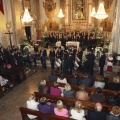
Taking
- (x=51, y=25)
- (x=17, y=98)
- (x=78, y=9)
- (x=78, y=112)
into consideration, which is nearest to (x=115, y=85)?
(x=78, y=112)

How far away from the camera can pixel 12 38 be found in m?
14.1

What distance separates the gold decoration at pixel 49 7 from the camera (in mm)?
18766

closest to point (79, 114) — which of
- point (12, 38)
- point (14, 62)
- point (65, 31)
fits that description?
point (14, 62)

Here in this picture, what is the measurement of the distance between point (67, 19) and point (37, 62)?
834cm

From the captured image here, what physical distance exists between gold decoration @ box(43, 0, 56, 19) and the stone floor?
10834mm

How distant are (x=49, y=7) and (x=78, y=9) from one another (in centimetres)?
338

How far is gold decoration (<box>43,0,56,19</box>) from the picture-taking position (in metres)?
18.8

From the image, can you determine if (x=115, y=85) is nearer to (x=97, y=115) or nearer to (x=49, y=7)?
(x=97, y=115)

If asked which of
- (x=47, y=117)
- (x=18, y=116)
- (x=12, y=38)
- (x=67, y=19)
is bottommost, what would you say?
(x=18, y=116)

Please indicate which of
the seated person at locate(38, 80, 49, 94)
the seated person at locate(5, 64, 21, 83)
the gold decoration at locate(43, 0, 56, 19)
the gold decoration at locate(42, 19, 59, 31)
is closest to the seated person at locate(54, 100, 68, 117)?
the seated person at locate(38, 80, 49, 94)

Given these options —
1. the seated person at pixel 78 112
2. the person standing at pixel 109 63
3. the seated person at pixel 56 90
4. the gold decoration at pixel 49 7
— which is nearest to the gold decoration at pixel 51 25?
the gold decoration at pixel 49 7

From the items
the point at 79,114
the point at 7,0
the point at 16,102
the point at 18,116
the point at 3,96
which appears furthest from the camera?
the point at 7,0

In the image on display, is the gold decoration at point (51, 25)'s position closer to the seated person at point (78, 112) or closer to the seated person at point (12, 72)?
the seated person at point (12, 72)

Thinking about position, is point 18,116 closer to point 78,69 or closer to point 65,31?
point 78,69
